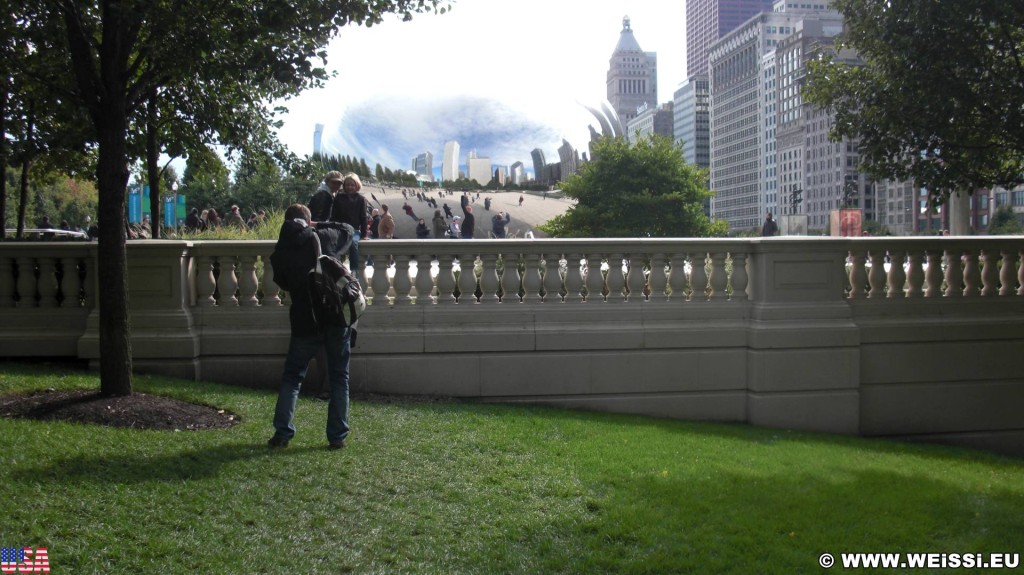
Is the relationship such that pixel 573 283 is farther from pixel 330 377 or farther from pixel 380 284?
pixel 330 377

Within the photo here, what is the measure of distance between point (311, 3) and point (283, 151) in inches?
252

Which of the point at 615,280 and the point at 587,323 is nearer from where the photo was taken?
the point at 587,323

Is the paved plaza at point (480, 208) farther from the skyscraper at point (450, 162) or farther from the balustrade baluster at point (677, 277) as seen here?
the balustrade baluster at point (677, 277)

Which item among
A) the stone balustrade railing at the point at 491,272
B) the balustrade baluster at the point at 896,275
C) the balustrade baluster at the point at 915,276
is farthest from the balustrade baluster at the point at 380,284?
the balustrade baluster at the point at 915,276

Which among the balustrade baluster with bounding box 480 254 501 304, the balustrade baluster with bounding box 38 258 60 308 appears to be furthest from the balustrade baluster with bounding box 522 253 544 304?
the balustrade baluster with bounding box 38 258 60 308

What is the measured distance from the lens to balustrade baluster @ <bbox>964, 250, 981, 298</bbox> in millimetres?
10641

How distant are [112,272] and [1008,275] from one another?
9484mm

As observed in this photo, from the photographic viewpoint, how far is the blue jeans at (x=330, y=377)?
277 inches

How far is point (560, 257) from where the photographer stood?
991 centimetres

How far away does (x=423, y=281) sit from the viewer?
9.75 m

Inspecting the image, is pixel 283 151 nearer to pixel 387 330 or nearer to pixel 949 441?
pixel 387 330

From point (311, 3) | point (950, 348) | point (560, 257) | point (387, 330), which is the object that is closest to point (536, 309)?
point (560, 257)

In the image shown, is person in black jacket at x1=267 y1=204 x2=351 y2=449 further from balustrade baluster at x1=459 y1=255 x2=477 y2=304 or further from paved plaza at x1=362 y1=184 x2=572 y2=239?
paved plaza at x1=362 y1=184 x2=572 y2=239

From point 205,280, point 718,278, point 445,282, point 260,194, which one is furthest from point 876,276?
point 260,194
